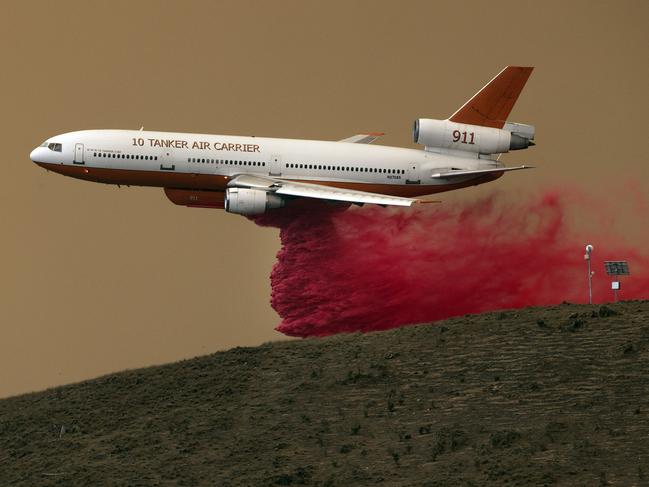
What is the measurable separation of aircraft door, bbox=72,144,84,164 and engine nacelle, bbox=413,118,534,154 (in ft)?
61.6

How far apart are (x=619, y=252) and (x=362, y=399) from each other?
25.7 metres

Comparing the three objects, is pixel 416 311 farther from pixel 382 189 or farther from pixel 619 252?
pixel 619 252

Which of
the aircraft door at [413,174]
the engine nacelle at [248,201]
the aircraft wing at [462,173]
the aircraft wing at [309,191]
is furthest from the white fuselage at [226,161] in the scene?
the engine nacelle at [248,201]

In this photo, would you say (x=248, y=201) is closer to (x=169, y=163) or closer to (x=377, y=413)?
(x=169, y=163)

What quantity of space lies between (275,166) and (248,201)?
158 inches

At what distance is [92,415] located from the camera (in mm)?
86688

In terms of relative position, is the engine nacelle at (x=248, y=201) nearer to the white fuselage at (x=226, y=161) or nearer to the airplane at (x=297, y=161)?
the airplane at (x=297, y=161)

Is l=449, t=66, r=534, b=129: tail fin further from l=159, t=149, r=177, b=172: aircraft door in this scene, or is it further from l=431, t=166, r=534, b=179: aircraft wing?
l=159, t=149, r=177, b=172: aircraft door

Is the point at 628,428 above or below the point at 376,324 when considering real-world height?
below

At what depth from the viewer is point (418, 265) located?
97500 mm

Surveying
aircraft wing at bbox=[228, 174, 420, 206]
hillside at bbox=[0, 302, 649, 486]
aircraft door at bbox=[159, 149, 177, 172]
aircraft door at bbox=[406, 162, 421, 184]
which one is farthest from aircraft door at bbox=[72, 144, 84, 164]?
aircraft door at bbox=[406, 162, 421, 184]

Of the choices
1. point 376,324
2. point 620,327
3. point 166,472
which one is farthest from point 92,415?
point 620,327

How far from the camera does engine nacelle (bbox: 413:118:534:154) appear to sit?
9969 centimetres

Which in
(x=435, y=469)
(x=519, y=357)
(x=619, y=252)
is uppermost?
(x=619, y=252)
